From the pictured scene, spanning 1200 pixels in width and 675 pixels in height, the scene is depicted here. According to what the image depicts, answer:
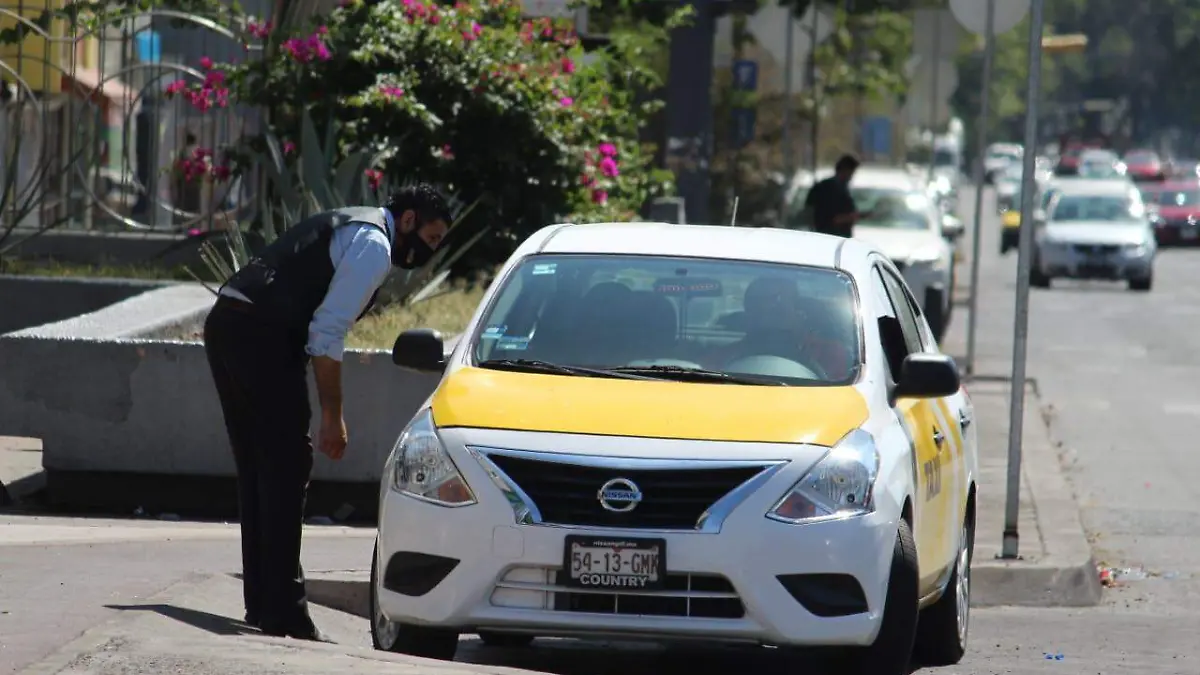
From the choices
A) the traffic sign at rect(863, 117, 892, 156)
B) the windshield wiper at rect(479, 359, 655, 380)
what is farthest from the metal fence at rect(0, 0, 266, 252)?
the traffic sign at rect(863, 117, 892, 156)

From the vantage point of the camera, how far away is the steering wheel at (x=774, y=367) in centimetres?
763

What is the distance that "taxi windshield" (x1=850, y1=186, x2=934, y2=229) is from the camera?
2502 centimetres

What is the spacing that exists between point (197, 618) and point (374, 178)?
769 cm

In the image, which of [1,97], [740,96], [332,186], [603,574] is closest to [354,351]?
[332,186]

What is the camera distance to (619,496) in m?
6.84

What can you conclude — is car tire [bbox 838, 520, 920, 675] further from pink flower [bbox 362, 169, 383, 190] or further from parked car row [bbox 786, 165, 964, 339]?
parked car row [bbox 786, 165, 964, 339]

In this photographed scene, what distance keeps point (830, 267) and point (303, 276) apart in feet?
6.15

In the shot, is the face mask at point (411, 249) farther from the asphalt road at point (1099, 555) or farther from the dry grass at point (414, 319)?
the dry grass at point (414, 319)

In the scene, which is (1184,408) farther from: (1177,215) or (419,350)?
(1177,215)

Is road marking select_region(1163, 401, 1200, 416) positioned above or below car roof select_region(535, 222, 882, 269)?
below

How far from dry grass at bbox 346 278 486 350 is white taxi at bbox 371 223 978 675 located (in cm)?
374

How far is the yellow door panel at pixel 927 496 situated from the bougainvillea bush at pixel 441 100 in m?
7.66

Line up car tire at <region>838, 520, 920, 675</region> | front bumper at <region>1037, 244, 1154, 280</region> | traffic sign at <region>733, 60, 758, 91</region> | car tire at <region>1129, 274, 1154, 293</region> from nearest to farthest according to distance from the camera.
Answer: car tire at <region>838, 520, 920, 675</region> < traffic sign at <region>733, 60, 758, 91</region> < front bumper at <region>1037, 244, 1154, 280</region> < car tire at <region>1129, 274, 1154, 293</region>

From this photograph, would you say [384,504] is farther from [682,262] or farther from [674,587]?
[682,262]
